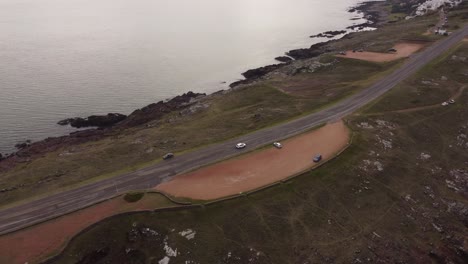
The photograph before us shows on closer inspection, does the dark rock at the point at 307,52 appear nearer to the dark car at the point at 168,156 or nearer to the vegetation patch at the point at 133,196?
the dark car at the point at 168,156

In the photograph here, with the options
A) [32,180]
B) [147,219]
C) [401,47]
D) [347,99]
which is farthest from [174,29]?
[147,219]

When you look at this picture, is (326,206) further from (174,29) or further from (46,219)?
(174,29)

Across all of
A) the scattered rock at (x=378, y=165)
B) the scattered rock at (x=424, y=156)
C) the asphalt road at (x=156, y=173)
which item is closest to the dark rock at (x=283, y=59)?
the asphalt road at (x=156, y=173)

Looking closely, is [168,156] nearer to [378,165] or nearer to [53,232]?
[53,232]

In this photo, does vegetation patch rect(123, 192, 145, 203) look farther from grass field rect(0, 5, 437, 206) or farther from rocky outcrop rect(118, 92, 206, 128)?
rocky outcrop rect(118, 92, 206, 128)

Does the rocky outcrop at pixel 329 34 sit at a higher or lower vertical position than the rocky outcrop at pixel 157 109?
higher
